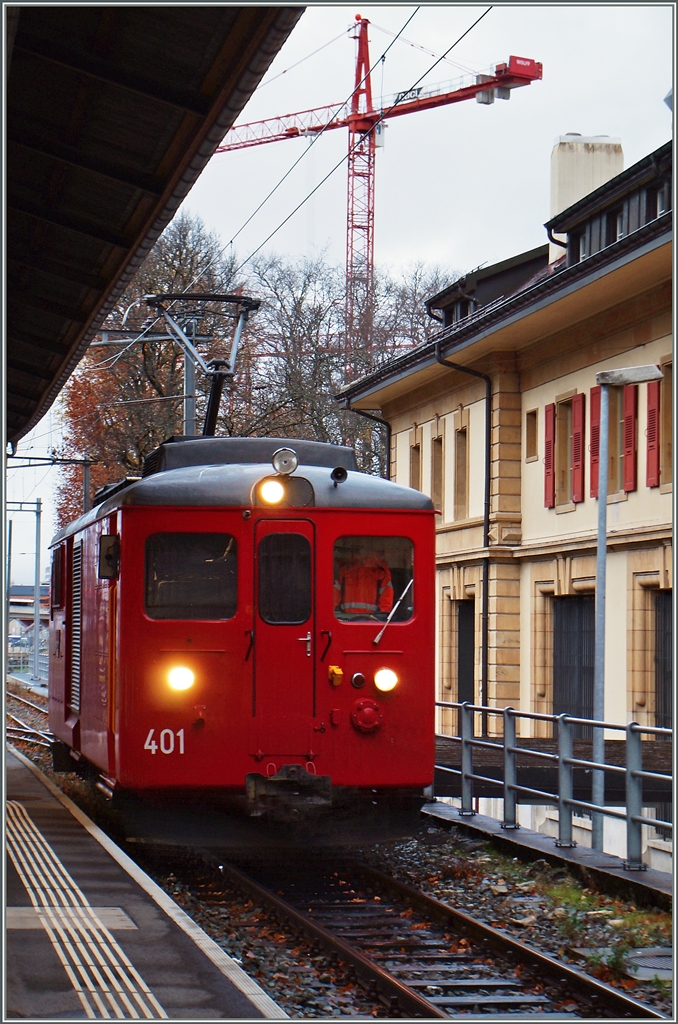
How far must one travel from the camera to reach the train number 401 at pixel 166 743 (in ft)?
33.0

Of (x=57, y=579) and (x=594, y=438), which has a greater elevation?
(x=594, y=438)

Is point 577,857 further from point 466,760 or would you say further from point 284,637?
point 466,760

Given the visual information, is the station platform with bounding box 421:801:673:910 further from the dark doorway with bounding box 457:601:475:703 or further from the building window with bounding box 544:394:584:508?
the dark doorway with bounding box 457:601:475:703

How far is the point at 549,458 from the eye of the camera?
2481 cm

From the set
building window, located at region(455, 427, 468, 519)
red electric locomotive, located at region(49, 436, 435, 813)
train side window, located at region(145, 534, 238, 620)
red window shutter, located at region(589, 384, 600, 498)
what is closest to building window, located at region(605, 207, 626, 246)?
red window shutter, located at region(589, 384, 600, 498)

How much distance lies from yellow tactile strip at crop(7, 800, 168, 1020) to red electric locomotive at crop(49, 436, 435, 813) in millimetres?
1256

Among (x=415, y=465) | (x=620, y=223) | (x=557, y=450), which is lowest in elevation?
(x=557, y=450)

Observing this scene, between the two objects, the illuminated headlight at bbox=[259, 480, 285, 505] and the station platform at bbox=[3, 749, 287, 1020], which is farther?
the illuminated headlight at bbox=[259, 480, 285, 505]

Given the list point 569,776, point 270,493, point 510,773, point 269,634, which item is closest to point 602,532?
point 569,776

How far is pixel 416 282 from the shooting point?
51688mm

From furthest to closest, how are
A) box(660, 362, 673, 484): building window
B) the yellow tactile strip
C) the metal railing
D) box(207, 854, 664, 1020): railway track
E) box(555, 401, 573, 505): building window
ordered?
box(555, 401, 573, 505): building window → box(660, 362, 673, 484): building window → the metal railing → box(207, 854, 664, 1020): railway track → the yellow tactile strip

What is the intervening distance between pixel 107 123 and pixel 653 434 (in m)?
12.2

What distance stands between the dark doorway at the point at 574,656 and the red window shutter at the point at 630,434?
8.70ft

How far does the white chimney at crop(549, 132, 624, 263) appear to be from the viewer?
91.7 feet
